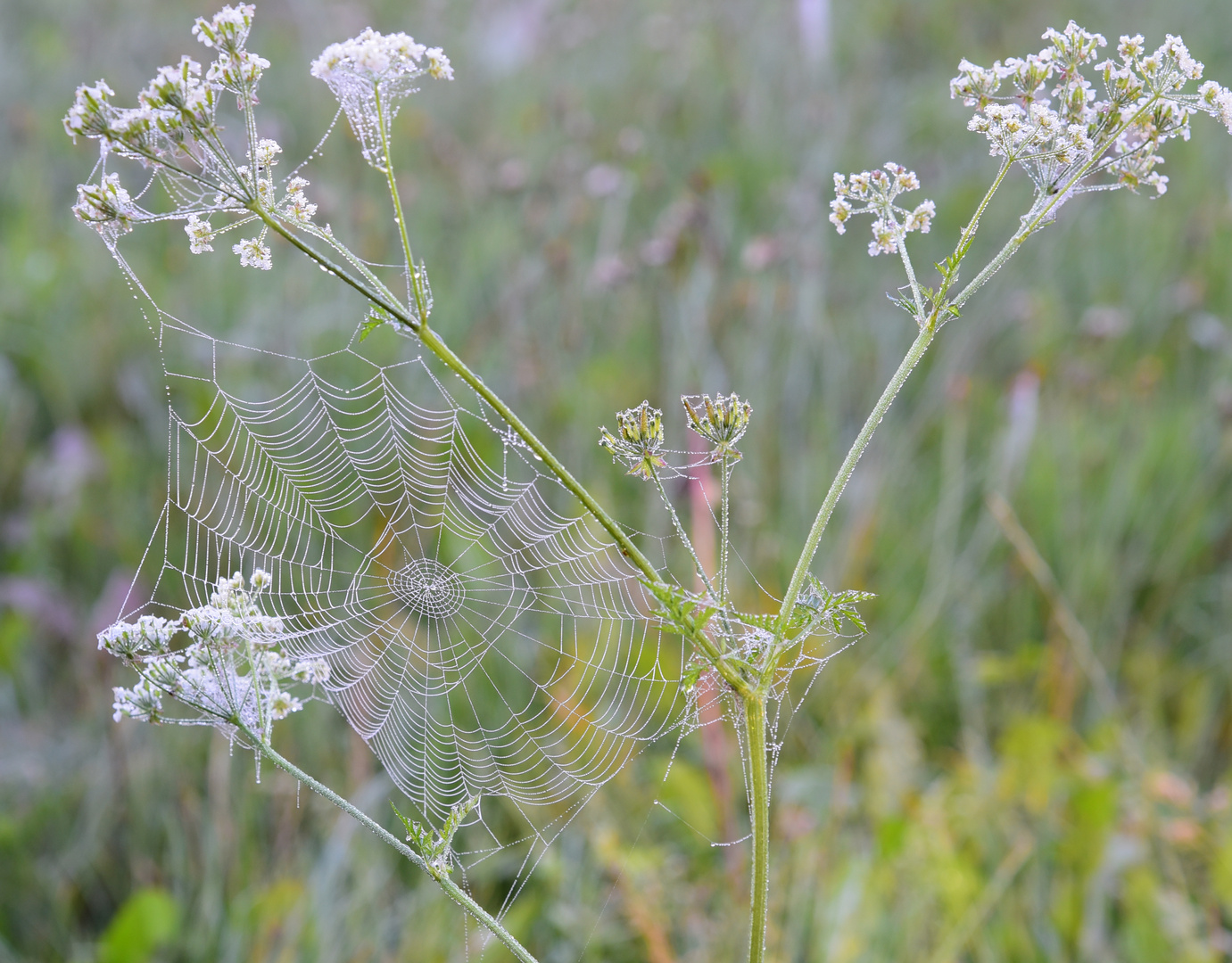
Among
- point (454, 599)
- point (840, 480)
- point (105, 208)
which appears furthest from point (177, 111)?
point (454, 599)

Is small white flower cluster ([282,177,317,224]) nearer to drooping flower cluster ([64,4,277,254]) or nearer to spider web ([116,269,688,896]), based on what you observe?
drooping flower cluster ([64,4,277,254])

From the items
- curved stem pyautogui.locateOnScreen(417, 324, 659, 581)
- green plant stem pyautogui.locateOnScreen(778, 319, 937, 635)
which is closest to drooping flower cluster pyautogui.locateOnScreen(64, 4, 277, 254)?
curved stem pyautogui.locateOnScreen(417, 324, 659, 581)

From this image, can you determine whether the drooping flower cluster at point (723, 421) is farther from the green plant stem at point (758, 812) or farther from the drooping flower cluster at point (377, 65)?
the drooping flower cluster at point (377, 65)

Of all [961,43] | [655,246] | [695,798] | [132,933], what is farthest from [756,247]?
[961,43]

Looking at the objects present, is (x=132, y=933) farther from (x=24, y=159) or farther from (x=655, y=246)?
(x=24, y=159)

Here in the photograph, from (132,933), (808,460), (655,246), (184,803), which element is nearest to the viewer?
(132,933)

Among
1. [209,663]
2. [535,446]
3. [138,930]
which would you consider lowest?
[138,930]

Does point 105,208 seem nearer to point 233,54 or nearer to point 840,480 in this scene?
point 233,54
